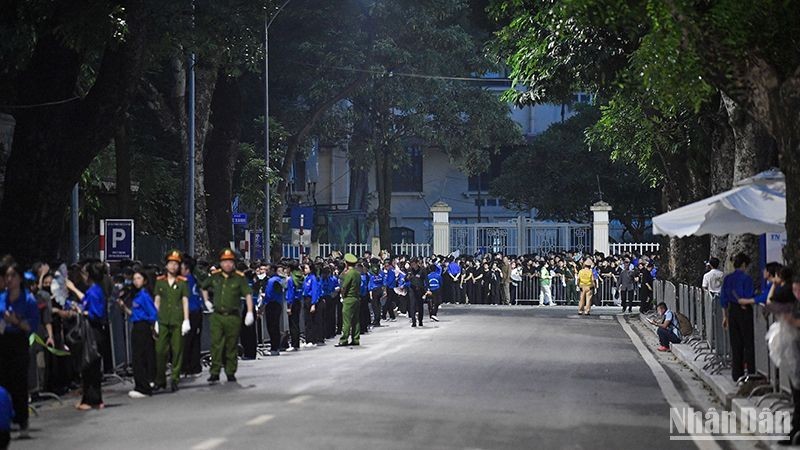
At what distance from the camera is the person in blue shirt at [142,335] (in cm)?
1966

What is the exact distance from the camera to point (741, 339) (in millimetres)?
20516

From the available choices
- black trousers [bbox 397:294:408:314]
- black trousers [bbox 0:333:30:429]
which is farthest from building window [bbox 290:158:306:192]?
black trousers [bbox 0:333:30:429]

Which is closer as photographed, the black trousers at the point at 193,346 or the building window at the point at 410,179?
the black trousers at the point at 193,346

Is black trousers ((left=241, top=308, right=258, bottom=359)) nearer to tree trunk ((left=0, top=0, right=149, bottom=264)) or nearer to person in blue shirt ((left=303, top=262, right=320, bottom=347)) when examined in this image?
tree trunk ((left=0, top=0, right=149, bottom=264))

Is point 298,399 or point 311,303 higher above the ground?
point 311,303

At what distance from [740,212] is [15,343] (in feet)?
33.2

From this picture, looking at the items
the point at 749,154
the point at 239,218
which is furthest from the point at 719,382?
the point at 239,218

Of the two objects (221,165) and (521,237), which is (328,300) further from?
(521,237)

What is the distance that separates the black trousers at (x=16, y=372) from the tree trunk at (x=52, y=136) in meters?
9.28

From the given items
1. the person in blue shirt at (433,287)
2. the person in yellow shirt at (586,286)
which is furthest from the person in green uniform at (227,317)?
the person in yellow shirt at (586,286)

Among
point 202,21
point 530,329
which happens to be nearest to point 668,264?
point 530,329

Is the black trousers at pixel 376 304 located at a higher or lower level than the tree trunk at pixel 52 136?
lower

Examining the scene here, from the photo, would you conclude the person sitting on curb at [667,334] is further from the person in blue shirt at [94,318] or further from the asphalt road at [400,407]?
the person in blue shirt at [94,318]

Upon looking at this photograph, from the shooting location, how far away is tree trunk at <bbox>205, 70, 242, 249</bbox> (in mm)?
42625
